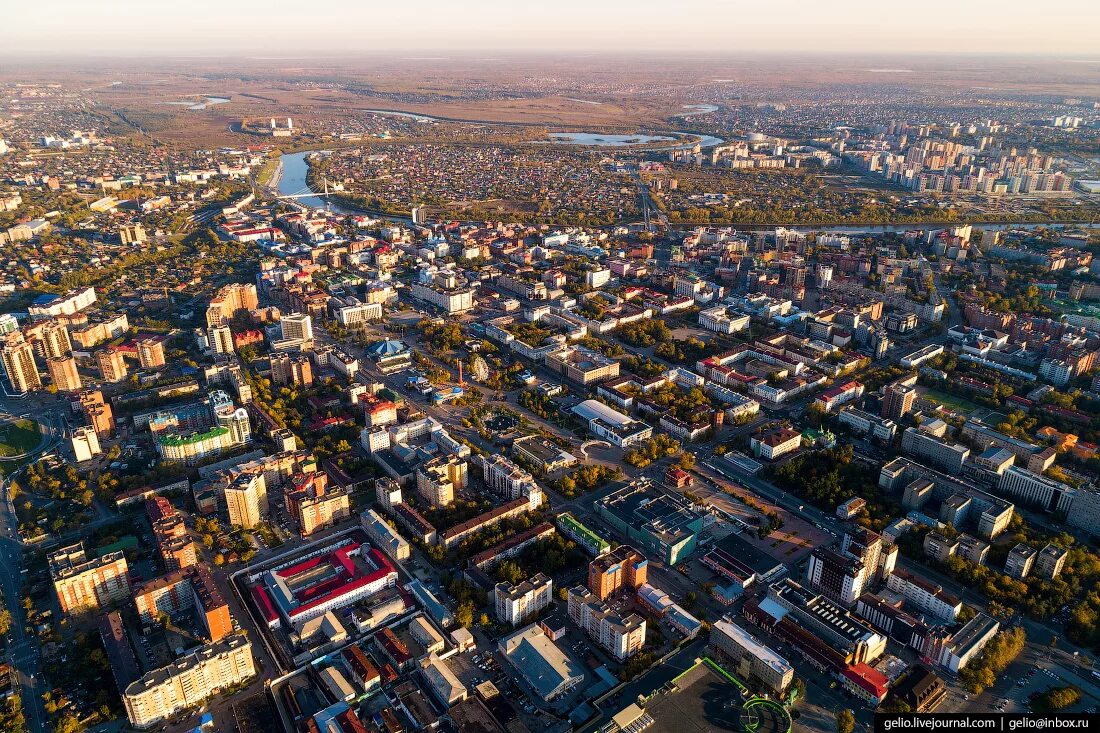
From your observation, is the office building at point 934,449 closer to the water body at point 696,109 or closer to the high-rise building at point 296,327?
the high-rise building at point 296,327

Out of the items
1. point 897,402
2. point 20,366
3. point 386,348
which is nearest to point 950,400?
point 897,402

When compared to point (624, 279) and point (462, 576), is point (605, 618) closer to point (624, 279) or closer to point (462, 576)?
point (462, 576)

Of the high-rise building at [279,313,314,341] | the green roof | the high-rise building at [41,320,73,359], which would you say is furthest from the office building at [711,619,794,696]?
the high-rise building at [41,320,73,359]

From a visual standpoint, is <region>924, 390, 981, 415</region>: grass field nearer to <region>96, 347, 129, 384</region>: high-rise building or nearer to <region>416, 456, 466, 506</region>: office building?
<region>416, 456, 466, 506</region>: office building

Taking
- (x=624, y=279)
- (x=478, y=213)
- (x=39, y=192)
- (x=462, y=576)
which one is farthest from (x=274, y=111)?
(x=462, y=576)

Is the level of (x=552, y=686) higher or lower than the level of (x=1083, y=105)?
lower

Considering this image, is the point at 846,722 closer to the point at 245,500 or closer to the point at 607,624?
the point at 607,624

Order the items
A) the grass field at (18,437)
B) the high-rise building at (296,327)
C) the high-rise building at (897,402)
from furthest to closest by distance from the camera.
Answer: the high-rise building at (296,327), the high-rise building at (897,402), the grass field at (18,437)

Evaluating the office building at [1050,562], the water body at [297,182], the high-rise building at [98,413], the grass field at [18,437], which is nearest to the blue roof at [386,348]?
the high-rise building at [98,413]
